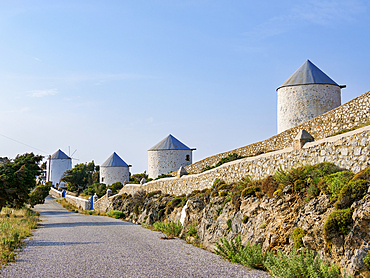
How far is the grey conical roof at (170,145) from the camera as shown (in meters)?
38.8

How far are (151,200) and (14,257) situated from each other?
45.0ft

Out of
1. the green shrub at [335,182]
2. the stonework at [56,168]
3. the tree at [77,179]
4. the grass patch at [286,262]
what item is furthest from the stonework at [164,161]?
the stonework at [56,168]

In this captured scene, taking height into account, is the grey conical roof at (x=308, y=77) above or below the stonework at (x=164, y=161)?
above

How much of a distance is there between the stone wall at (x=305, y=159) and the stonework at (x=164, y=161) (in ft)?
65.2

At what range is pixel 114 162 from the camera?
5284 centimetres

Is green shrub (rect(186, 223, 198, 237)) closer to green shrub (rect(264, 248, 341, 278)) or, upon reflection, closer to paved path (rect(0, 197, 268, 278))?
paved path (rect(0, 197, 268, 278))

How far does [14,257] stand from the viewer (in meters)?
8.99

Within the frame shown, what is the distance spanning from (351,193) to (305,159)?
3060 mm

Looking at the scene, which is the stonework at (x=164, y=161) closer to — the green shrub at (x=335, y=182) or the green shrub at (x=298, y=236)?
the green shrub at (x=335, y=182)

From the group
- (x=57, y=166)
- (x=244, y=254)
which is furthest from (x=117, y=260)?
(x=57, y=166)

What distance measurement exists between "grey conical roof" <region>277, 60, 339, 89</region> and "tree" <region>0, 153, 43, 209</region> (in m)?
17.5

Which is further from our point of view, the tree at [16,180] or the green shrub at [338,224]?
the tree at [16,180]

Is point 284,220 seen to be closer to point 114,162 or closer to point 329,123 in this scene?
point 329,123

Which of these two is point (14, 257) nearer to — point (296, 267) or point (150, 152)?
point (296, 267)
